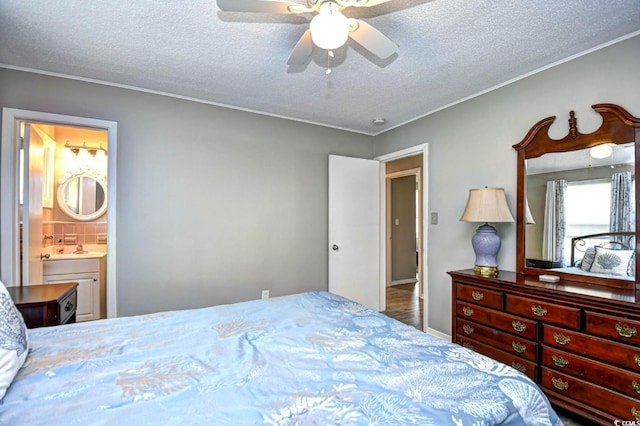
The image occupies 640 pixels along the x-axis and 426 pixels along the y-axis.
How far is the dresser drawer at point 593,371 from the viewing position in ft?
5.32

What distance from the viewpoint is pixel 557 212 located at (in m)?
2.35

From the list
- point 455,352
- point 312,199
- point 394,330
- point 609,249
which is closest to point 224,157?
point 312,199

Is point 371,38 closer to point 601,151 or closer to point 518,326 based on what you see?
point 601,151

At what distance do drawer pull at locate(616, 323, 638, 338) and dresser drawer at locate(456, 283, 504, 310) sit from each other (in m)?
0.63

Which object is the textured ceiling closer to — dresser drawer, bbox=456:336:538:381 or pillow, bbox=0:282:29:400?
pillow, bbox=0:282:29:400

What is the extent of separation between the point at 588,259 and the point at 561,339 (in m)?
0.65

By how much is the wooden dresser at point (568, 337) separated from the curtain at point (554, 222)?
233 mm

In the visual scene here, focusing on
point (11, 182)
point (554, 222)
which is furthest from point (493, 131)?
point (11, 182)

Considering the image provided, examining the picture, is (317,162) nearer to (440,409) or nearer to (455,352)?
(455,352)

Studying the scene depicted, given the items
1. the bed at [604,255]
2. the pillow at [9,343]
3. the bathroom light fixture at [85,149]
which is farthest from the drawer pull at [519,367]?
the bathroom light fixture at [85,149]

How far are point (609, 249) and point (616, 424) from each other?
3.39ft

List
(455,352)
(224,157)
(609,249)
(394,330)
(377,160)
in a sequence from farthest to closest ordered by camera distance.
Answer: (377,160) → (224,157) → (609,249) → (394,330) → (455,352)

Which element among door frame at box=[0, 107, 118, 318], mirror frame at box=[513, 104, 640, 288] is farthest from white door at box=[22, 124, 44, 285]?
mirror frame at box=[513, 104, 640, 288]

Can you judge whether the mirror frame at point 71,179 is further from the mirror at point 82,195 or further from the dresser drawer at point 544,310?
the dresser drawer at point 544,310
